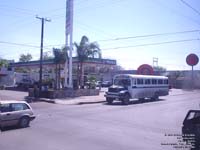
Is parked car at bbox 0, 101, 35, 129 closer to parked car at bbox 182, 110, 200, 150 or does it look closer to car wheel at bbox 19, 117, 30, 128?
car wheel at bbox 19, 117, 30, 128

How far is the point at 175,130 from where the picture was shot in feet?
44.2

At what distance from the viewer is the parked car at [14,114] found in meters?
13.0

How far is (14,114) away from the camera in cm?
1341

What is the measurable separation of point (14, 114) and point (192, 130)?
8.58 m

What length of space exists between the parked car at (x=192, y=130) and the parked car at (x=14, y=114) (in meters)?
8.07

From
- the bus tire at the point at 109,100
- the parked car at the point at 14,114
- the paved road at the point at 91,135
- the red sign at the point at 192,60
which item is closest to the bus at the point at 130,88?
the bus tire at the point at 109,100

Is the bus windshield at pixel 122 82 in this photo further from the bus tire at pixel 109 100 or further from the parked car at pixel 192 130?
the parked car at pixel 192 130

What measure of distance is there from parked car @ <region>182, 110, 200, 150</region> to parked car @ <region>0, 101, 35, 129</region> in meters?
8.07

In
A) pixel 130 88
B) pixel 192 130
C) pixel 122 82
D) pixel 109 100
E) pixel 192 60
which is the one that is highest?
pixel 192 60

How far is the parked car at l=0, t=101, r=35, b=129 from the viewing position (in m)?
13.0

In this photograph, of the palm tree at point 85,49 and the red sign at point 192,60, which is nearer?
the red sign at point 192,60

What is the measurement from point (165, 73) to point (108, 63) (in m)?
34.8

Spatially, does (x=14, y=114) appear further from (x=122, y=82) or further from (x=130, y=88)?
(x=122, y=82)

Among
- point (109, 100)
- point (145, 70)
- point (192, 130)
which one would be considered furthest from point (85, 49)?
point (192, 130)
